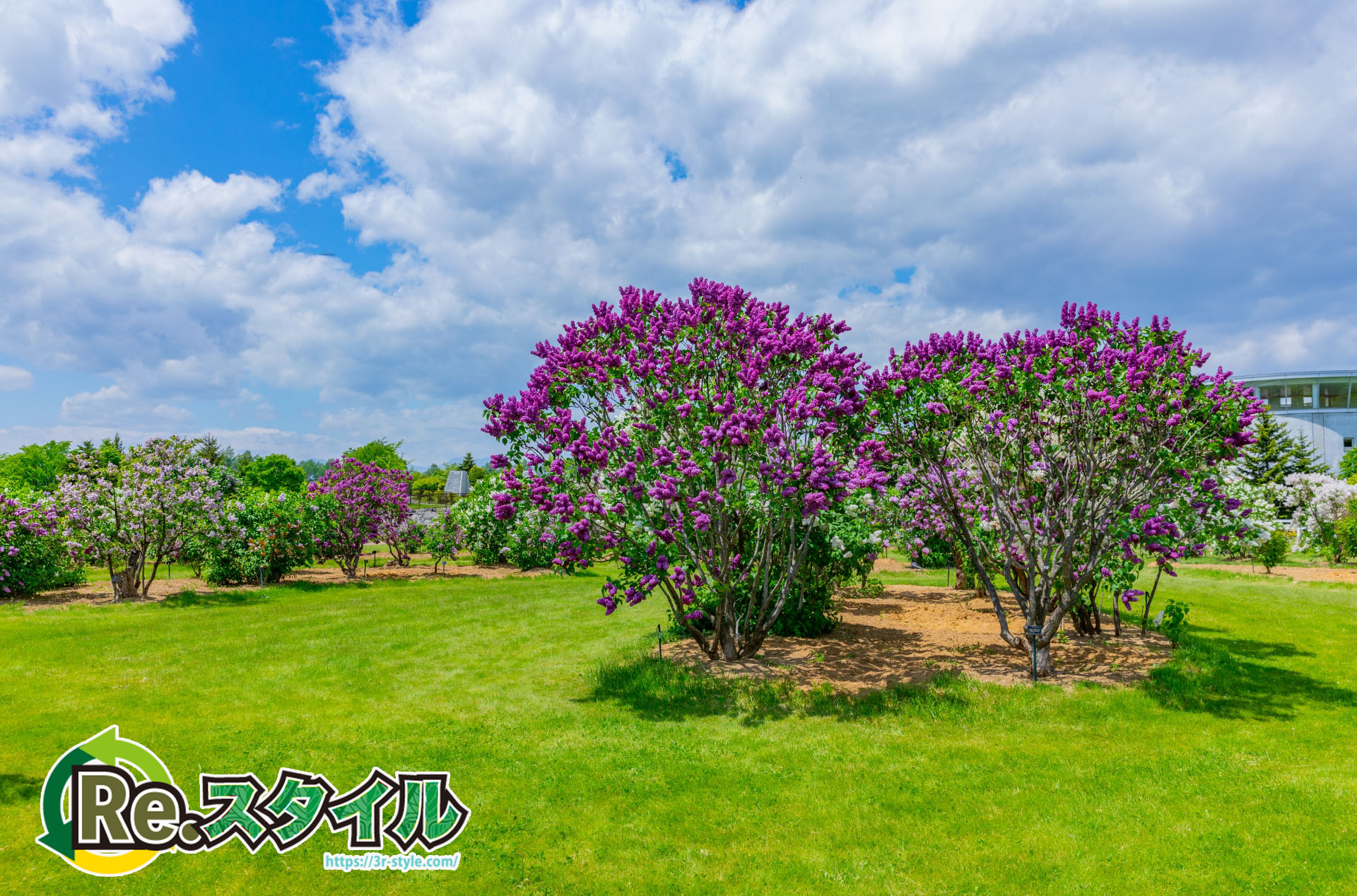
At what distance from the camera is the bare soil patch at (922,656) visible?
11.7 meters

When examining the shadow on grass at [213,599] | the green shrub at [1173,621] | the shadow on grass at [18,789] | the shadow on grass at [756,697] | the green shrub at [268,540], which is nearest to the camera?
the shadow on grass at [18,789]

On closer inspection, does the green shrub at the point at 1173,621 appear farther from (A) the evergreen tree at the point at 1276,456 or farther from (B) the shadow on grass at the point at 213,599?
(A) the evergreen tree at the point at 1276,456

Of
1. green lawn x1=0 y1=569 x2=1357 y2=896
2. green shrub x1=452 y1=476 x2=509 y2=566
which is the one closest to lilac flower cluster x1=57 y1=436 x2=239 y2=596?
green lawn x1=0 y1=569 x2=1357 y2=896

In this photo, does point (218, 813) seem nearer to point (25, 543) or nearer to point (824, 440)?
point (824, 440)

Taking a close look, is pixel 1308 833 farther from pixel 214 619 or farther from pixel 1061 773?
pixel 214 619

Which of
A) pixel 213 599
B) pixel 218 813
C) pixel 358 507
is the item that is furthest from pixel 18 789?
pixel 358 507

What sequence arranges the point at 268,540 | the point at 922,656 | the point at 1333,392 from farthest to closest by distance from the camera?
the point at 1333,392
the point at 268,540
the point at 922,656

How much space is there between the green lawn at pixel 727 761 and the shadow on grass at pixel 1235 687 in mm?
60

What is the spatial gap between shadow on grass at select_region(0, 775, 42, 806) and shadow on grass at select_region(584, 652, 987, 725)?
6.77 metres

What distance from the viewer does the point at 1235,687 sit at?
11016mm

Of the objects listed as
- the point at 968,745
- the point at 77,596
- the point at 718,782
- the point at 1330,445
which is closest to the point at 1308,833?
the point at 968,745

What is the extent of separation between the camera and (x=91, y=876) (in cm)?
584

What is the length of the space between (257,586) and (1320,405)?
257ft

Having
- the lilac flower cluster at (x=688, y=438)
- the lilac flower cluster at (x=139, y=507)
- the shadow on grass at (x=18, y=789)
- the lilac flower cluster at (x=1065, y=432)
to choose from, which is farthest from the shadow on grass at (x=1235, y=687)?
the lilac flower cluster at (x=139, y=507)
